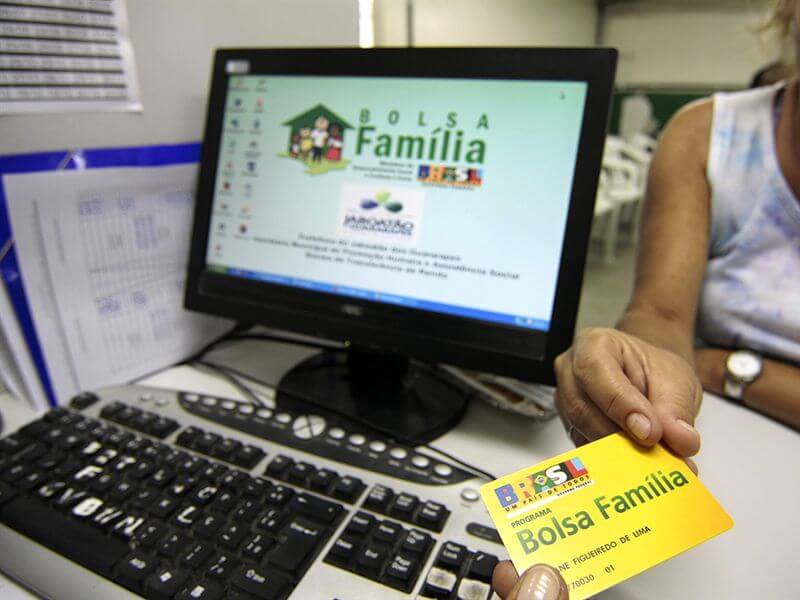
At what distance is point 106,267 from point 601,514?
1.86 ft

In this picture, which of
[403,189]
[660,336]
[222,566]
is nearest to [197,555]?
[222,566]

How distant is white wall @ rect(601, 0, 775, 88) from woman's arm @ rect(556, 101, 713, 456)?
563 centimetres

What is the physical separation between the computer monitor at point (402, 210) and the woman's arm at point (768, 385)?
1.02 ft

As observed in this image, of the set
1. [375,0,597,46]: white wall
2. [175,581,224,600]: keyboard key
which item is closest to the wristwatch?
[175,581,224,600]: keyboard key

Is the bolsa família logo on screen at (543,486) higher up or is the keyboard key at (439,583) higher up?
the bolsa família logo on screen at (543,486)

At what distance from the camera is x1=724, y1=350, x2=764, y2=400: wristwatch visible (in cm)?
63

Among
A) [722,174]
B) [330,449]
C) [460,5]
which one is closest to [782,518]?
[330,449]

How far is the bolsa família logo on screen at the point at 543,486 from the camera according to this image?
30cm

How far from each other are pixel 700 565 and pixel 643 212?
523 mm

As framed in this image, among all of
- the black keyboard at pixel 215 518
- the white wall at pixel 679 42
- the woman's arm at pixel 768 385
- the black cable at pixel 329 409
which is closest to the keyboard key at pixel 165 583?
the black keyboard at pixel 215 518

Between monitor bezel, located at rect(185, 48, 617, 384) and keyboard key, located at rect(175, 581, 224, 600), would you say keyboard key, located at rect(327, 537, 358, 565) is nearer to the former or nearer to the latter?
keyboard key, located at rect(175, 581, 224, 600)


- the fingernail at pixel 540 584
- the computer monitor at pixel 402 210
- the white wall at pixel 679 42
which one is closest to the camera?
the fingernail at pixel 540 584

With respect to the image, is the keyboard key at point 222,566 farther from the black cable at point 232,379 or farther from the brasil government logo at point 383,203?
the brasil government logo at point 383,203

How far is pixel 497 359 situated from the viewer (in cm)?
48
